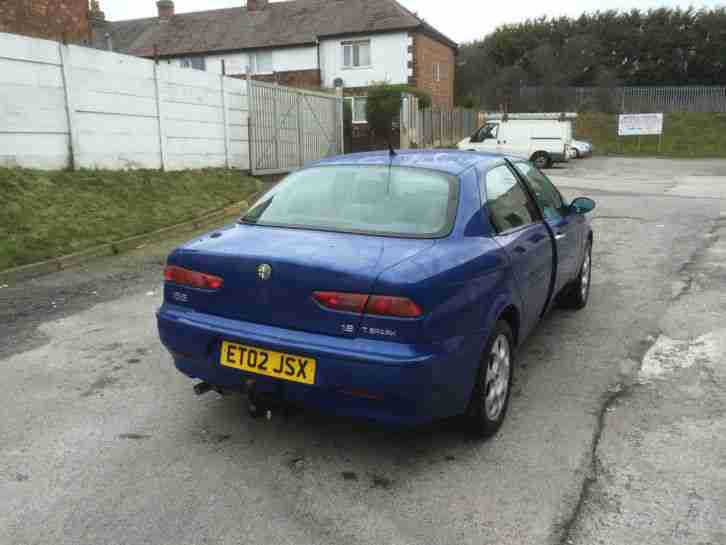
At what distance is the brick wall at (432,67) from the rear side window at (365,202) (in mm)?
27259

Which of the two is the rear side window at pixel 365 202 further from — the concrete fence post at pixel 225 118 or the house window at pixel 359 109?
the house window at pixel 359 109

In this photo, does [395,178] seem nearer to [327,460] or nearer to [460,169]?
[460,169]

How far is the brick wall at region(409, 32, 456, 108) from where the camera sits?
29.8 m

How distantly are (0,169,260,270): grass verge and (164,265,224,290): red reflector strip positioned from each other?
4.77 meters

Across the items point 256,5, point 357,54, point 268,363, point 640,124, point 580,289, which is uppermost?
point 256,5

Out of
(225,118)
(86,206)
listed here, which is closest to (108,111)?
(86,206)

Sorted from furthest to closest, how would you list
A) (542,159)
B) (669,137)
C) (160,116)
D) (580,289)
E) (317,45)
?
(669,137) < (317,45) < (542,159) < (160,116) < (580,289)

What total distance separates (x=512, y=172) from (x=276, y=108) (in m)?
12.1

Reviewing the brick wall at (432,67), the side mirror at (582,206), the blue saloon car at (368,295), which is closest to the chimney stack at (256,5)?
the brick wall at (432,67)

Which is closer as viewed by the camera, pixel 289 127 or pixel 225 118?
pixel 225 118

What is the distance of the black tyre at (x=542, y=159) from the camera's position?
24234 mm

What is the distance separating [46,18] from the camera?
16.1 meters

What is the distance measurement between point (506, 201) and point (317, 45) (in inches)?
1151

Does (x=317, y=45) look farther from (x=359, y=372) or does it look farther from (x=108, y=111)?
(x=359, y=372)
